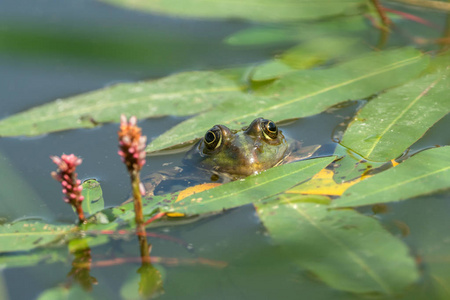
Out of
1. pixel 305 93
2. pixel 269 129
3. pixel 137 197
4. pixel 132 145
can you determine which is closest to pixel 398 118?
pixel 305 93

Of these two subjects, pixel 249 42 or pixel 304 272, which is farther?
pixel 249 42

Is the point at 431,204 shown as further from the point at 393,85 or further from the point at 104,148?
the point at 104,148

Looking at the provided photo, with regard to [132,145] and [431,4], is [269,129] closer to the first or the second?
[132,145]

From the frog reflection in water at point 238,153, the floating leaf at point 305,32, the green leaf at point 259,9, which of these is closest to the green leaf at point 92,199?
the frog reflection in water at point 238,153

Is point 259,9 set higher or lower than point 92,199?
higher

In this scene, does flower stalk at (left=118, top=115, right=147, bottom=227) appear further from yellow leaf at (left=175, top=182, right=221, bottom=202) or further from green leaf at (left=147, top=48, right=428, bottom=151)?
green leaf at (left=147, top=48, right=428, bottom=151)

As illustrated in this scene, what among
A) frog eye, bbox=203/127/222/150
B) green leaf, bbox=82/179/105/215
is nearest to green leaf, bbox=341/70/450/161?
frog eye, bbox=203/127/222/150

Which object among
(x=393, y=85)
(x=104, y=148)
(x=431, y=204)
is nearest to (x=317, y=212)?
(x=431, y=204)
